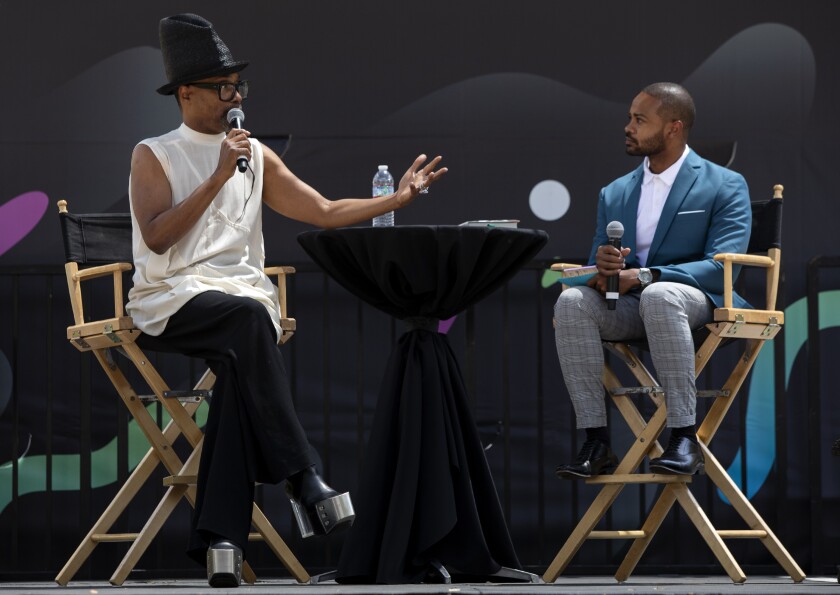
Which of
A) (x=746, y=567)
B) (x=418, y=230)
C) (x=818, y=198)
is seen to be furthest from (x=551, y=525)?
(x=418, y=230)

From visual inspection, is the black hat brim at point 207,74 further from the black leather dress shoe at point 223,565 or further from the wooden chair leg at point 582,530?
the wooden chair leg at point 582,530

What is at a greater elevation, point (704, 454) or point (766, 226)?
point (766, 226)

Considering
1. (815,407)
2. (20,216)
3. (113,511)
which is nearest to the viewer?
(113,511)

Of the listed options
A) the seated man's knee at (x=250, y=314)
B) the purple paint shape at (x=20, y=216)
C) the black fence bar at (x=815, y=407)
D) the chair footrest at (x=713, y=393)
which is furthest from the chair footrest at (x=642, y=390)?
the purple paint shape at (x=20, y=216)

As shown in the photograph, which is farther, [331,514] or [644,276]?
[644,276]

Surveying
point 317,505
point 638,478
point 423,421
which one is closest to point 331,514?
point 317,505

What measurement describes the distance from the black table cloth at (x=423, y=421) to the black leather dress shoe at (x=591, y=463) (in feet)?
1.54

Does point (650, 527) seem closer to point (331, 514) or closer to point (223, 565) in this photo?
point (331, 514)

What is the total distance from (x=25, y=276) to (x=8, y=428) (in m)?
0.61

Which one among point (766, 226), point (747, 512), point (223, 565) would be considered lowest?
point (747, 512)

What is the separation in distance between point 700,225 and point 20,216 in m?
2.74

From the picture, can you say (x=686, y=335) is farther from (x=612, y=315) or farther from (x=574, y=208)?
(x=574, y=208)

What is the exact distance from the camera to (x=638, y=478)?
433 cm

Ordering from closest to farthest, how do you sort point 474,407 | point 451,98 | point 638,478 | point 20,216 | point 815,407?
point 638,478 → point 815,407 → point 474,407 → point 20,216 → point 451,98
